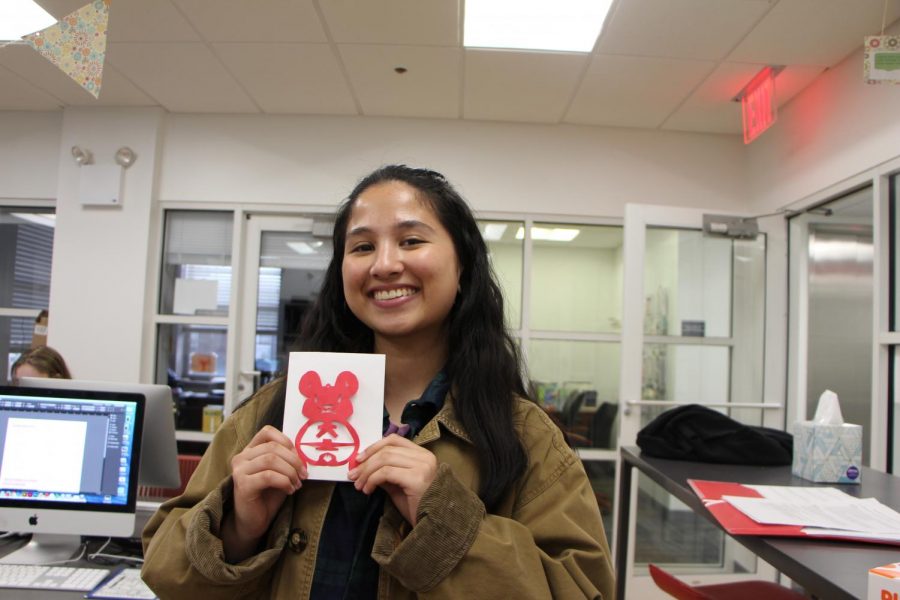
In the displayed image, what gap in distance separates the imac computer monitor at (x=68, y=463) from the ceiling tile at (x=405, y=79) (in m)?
2.15

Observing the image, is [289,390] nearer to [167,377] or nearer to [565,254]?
[565,254]

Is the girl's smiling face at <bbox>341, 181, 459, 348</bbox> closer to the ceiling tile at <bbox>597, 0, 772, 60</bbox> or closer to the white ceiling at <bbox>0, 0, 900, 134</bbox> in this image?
the white ceiling at <bbox>0, 0, 900, 134</bbox>

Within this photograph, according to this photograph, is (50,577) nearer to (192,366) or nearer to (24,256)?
(192,366)

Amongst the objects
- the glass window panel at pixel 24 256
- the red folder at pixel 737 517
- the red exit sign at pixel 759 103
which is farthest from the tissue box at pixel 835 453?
the glass window panel at pixel 24 256

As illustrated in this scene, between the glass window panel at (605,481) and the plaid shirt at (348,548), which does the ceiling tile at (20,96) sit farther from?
the glass window panel at (605,481)

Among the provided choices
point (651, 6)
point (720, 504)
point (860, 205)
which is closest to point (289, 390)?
point (720, 504)

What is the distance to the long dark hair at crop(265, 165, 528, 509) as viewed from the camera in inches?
34.5

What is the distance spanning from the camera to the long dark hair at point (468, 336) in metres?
0.88

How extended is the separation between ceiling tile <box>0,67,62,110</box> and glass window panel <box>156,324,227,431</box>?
65.6 inches

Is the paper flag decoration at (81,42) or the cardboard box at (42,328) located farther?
the cardboard box at (42,328)

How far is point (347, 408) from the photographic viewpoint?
0.85 m

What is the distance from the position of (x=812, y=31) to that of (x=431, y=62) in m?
1.82

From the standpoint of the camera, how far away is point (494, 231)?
3898 millimetres

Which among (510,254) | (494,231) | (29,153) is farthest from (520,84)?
(29,153)
